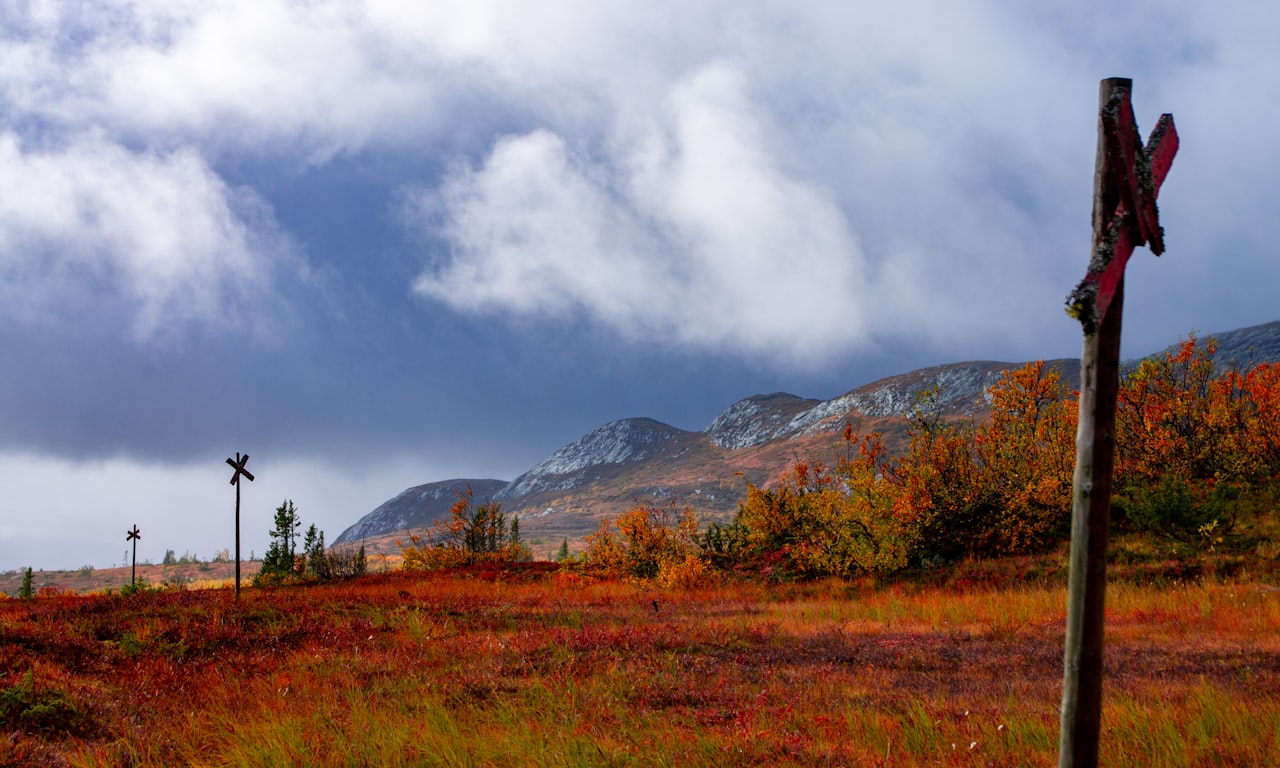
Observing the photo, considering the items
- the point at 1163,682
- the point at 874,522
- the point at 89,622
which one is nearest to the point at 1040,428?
the point at 874,522

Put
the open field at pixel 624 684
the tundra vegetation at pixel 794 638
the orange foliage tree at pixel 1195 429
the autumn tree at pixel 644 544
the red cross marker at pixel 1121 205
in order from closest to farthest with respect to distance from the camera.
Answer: the red cross marker at pixel 1121 205
the open field at pixel 624 684
the tundra vegetation at pixel 794 638
the orange foliage tree at pixel 1195 429
the autumn tree at pixel 644 544

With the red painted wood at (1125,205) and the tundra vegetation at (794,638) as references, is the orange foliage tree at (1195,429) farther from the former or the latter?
the red painted wood at (1125,205)

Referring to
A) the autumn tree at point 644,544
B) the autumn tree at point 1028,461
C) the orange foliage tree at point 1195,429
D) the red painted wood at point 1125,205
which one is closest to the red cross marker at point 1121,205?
the red painted wood at point 1125,205

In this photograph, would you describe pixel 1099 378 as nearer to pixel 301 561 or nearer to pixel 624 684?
pixel 624 684

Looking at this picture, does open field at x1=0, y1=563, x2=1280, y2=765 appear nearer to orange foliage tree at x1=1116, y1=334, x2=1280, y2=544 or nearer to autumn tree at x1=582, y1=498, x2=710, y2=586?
orange foliage tree at x1=1116, y1=334, x2=1280, y2=544

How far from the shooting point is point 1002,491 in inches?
1248

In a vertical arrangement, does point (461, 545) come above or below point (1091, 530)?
below

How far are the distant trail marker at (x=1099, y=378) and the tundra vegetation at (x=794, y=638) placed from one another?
10.9 feet

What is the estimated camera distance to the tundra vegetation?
310 inches

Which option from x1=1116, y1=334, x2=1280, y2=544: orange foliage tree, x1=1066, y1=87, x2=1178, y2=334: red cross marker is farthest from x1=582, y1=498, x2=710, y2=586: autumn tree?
x1=1066, y1=87, x2=1178, y2=334: red cross marker

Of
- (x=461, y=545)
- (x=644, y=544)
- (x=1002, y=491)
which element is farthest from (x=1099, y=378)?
(x=461, y=545)

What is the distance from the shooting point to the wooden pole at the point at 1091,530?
3957mm

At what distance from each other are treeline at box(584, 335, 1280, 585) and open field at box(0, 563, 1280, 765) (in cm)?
712

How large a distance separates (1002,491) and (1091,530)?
30918mm
